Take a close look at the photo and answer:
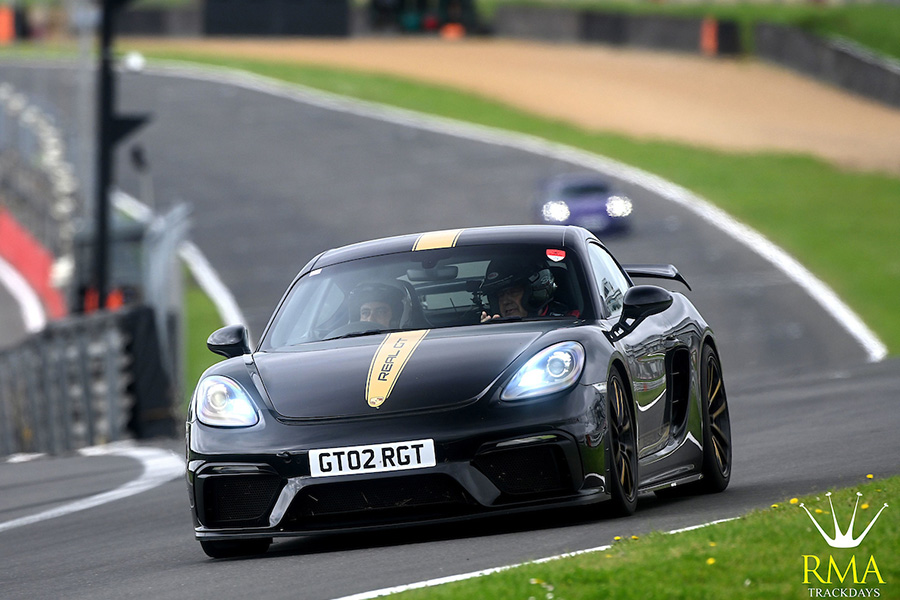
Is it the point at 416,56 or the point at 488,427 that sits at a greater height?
the point at 488,427

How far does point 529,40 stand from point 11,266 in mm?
43115

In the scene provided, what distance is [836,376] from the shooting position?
1883 centimetres

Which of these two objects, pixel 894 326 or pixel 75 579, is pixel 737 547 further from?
pixel 894 326

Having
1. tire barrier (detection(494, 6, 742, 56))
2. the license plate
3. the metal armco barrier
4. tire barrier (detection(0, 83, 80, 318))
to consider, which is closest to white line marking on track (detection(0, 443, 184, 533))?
the metal armco barrier

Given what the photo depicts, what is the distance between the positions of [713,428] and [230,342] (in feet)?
8.12

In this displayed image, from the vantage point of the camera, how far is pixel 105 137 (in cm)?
2656

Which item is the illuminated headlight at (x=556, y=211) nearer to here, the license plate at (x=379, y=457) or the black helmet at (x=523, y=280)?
the black helmet at (x=523, y=280)

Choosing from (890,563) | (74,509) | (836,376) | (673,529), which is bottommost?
(836,376)

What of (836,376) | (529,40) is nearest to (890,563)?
(836,376)

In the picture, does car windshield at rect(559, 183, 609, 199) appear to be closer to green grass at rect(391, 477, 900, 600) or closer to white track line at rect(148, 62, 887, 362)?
white track line at rect(148, 62, 887, 362)

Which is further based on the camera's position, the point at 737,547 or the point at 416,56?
the point at 416,56

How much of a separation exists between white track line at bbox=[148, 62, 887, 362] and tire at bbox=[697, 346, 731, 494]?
14.6m

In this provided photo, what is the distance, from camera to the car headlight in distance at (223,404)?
7598 mm

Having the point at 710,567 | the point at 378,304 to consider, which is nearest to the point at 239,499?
the point at 378,304
